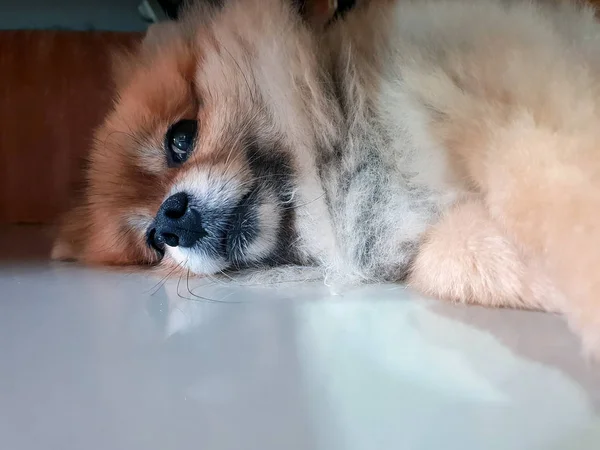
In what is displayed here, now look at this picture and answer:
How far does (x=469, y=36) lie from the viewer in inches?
54.0

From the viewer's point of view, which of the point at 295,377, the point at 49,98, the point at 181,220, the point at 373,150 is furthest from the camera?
the point at 49,98

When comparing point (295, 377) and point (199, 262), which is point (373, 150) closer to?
point (199, 262)

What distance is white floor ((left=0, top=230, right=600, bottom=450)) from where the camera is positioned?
31.0 inches

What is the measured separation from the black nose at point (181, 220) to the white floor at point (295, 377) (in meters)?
0.25

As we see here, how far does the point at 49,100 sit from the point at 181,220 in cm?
195

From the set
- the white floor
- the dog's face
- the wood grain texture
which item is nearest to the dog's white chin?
the dog's face

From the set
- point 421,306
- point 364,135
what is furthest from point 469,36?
point 421,306

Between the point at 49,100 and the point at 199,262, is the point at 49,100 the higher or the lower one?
the higher one

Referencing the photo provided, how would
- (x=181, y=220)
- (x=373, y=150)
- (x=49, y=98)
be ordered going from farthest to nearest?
1. (x=49, y=98)
2. (x=181, y=220)
3. (x=373, y=150)

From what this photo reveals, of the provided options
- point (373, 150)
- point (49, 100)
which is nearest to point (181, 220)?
point (373, 150)

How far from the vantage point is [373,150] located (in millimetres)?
1511

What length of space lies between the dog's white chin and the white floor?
23cm

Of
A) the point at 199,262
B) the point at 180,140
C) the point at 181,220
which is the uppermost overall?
the point at 180,140

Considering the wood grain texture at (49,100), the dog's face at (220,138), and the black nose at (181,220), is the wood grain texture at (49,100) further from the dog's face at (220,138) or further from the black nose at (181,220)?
the black nose at (181,220)
